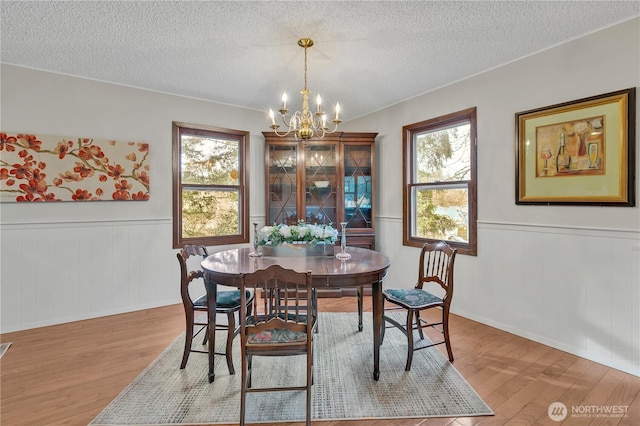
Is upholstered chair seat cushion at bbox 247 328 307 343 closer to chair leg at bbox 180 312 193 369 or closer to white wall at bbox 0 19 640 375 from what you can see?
chair leg at bbox 180 312 193 369

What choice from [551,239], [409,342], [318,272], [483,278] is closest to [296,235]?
[318,272]

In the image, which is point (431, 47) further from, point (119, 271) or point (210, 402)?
point (119, 271)

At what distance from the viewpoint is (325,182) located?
14.7ft

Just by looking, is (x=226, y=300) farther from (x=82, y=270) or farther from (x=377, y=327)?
(x=82, y=270)

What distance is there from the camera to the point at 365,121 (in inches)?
185

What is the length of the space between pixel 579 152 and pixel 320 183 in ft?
9.36

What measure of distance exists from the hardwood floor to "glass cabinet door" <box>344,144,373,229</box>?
1.91 m

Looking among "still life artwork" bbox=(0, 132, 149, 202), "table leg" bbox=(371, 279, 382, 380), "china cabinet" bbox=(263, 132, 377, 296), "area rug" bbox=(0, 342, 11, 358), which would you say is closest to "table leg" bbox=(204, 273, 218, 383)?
"table leg" bbox=(371, 279, 382, 380)

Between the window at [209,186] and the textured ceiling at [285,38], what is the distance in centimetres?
76

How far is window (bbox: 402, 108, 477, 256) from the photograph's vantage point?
136 inches

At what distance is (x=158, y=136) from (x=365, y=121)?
2822 millimetres

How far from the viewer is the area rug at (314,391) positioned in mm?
1864

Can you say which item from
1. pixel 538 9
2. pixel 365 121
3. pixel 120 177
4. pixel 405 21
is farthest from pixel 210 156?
pixel 538 9

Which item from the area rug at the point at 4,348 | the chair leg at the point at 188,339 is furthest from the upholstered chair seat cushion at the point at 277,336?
the area rug at the point at 4,348
